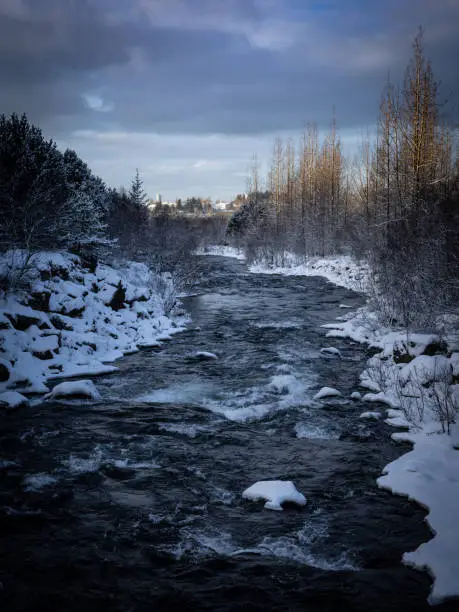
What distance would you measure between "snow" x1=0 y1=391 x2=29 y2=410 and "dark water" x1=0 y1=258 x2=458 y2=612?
42cm

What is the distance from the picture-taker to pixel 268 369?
32.6 feet

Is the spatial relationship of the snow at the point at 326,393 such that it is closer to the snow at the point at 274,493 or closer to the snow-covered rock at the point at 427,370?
the snow-covered rock at the point at 427,370

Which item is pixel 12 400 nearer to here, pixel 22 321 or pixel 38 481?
pixel 38 481

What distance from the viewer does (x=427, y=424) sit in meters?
6.64

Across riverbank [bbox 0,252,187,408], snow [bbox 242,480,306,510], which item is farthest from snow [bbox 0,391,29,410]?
snow [bbox 242,480,306,510]

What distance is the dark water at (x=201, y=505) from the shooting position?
3.63 m

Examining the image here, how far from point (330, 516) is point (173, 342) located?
28.7 feet

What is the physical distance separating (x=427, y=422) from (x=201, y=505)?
384 cm

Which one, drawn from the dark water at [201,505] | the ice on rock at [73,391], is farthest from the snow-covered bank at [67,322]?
the dark water at [201,505]

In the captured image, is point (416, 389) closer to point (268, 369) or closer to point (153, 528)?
point (268, 369)

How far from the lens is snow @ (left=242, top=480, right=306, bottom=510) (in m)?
4.84

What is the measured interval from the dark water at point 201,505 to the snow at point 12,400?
1.38 feet

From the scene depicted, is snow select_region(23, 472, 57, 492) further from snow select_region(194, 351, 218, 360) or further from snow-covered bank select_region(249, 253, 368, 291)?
snow-covered bank select_region(249, 253, 368, 291)

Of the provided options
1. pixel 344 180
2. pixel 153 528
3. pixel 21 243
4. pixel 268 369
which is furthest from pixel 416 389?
pixel 344 180
